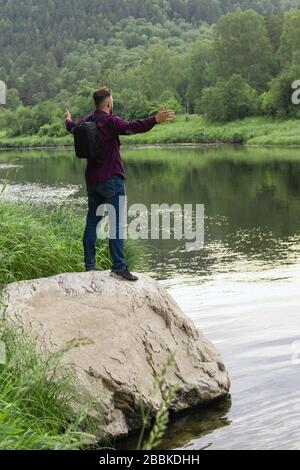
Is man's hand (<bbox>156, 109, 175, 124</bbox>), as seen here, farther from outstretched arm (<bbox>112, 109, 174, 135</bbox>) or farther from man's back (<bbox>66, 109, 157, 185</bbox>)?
man's back (<bbox>66, 109, 157, 185</bbox>)

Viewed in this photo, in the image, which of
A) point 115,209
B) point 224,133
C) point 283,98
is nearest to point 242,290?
point 115,209

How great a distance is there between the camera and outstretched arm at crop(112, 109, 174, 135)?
977cm

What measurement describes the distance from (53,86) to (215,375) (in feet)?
617

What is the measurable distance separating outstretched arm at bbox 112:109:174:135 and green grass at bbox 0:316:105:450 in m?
2.69

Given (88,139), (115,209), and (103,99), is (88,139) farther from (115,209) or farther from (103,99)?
(115,209)

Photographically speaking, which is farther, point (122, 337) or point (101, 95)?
point (101, 95)

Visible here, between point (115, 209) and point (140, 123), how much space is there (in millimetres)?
1231

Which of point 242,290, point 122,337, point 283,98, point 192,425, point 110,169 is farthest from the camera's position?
point 283,98

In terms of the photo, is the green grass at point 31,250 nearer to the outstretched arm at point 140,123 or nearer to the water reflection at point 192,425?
the outstretched arm at point 140,123

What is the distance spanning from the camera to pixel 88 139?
33.3 ft

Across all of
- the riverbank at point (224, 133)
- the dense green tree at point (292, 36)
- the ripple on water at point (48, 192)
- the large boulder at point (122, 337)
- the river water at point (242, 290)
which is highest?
the dense green tree at point (292, 36)

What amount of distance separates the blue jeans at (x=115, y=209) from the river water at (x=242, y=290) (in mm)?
1100

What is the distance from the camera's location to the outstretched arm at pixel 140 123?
977cm

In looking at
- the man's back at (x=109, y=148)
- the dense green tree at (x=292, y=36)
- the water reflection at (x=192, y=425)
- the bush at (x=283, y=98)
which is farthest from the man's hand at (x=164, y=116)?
the dense green tree at (x=292, y=36)
